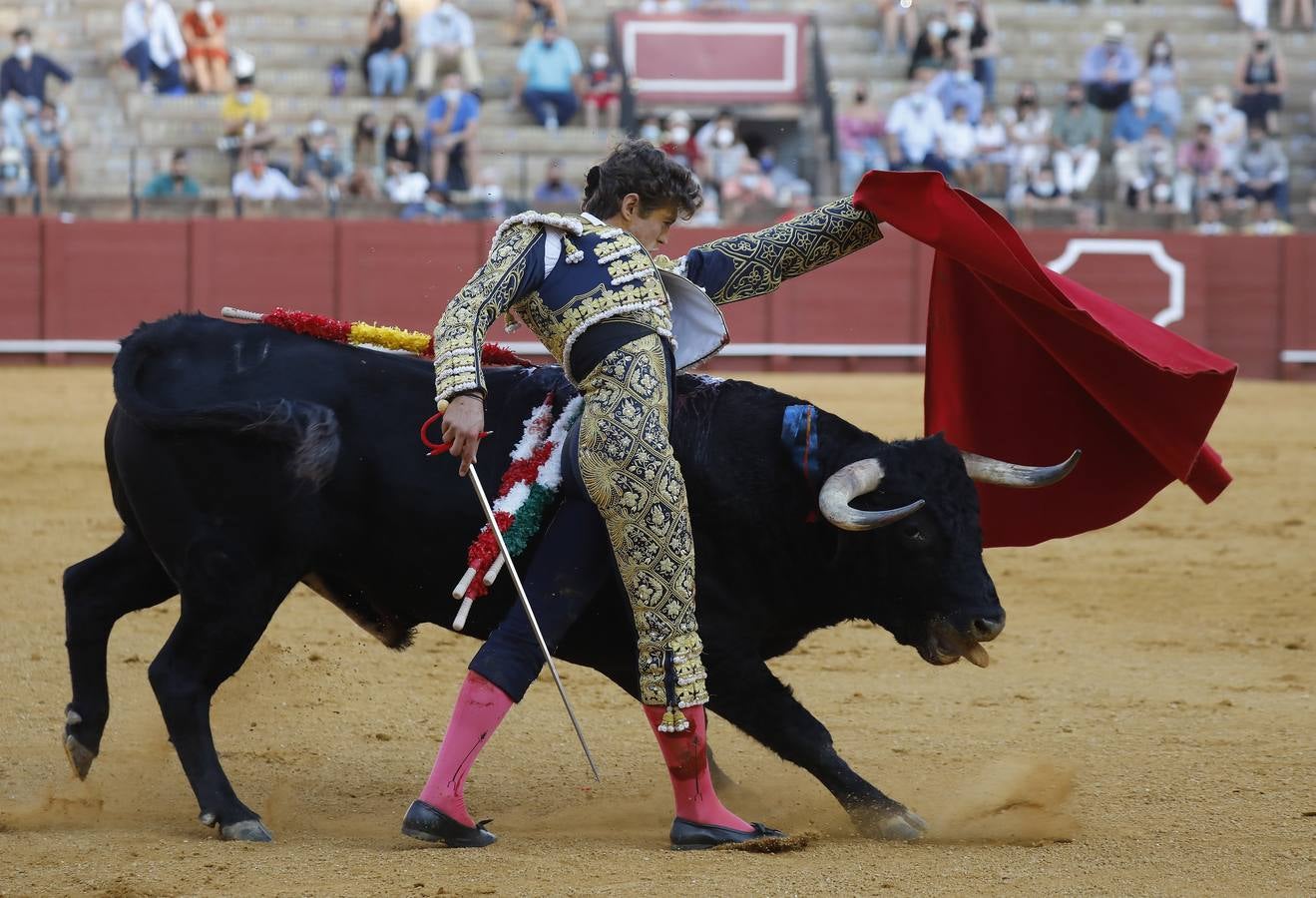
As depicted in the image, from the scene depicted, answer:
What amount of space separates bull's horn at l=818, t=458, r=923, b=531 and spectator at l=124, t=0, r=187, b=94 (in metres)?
11.0

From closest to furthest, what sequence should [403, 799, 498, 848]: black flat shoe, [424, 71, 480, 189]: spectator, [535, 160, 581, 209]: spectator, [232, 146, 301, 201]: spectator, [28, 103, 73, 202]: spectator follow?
[403, 799, 498, 848]: black flat shoe → [535, 160, 581, 209]: spectator → [28, 103, 73, 202]: spectator → [232, 146, 301, 201]: spectator → [424, 71, 480, 189]: spectator

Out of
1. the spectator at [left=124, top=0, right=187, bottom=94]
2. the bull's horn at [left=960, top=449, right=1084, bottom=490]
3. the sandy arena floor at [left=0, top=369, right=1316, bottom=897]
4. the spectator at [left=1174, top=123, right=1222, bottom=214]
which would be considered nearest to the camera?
the sandy arena floor at [left=0, top=369, right=1316, bottom=897]

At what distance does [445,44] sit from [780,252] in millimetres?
10757

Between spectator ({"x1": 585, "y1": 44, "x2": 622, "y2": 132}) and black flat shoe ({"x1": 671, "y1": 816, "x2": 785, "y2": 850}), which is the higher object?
spectator ({"x1": 585, "y1": 44, "x2": 622, "y2": 132})

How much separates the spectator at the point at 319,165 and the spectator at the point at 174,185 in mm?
718

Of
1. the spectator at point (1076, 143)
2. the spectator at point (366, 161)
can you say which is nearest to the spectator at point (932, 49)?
the spectator at point (1076, 143)

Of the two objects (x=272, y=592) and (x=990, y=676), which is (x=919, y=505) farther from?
(x=990, y=676)

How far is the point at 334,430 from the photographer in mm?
3199

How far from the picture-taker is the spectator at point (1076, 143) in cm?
1345

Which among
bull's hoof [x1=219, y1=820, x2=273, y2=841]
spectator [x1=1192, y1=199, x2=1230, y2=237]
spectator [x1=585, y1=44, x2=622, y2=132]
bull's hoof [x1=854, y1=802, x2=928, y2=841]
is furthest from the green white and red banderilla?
spectator [x1=1192, y1=199, x2=1230, y2=237]

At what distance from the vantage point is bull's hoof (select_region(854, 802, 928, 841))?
3.16 metres

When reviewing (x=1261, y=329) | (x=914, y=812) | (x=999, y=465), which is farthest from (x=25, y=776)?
(x=1261, y=329)

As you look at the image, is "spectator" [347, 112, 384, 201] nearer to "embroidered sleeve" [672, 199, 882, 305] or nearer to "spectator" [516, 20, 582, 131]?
"spectator" [516, 20, 582, 131]

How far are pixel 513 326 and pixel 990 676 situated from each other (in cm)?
223
